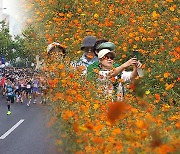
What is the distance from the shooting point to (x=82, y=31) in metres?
9.62

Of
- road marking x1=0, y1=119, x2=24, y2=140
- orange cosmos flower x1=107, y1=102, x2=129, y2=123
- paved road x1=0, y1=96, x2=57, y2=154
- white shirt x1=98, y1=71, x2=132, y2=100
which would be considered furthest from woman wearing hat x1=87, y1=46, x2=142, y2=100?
road marking x1=0, y1=119, x2=24, y2=140

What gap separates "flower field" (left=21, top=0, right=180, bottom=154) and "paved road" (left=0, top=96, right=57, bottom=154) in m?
1.26

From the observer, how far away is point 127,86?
5508 mm

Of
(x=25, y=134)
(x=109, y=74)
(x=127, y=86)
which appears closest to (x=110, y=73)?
(x=109, y=74)

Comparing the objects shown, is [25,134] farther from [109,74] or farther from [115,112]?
[115,112]

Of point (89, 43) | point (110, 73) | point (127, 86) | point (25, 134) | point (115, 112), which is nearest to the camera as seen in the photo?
point (115, 112)

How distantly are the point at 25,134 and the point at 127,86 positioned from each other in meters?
7.35

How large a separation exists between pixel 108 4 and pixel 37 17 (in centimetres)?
344

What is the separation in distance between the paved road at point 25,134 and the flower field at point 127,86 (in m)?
1.26

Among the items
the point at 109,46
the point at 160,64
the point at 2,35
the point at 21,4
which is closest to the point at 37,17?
the point at 21,4

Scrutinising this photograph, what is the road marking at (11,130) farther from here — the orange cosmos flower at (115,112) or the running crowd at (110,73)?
the orange cosmos flower at (115,112)

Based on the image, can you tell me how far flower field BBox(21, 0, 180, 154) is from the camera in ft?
9.48

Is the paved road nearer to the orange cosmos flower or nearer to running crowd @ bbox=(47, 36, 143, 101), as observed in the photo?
running crowd @ bbox=(47, 36, 143, 101)

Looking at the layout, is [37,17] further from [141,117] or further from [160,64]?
[141,117]
